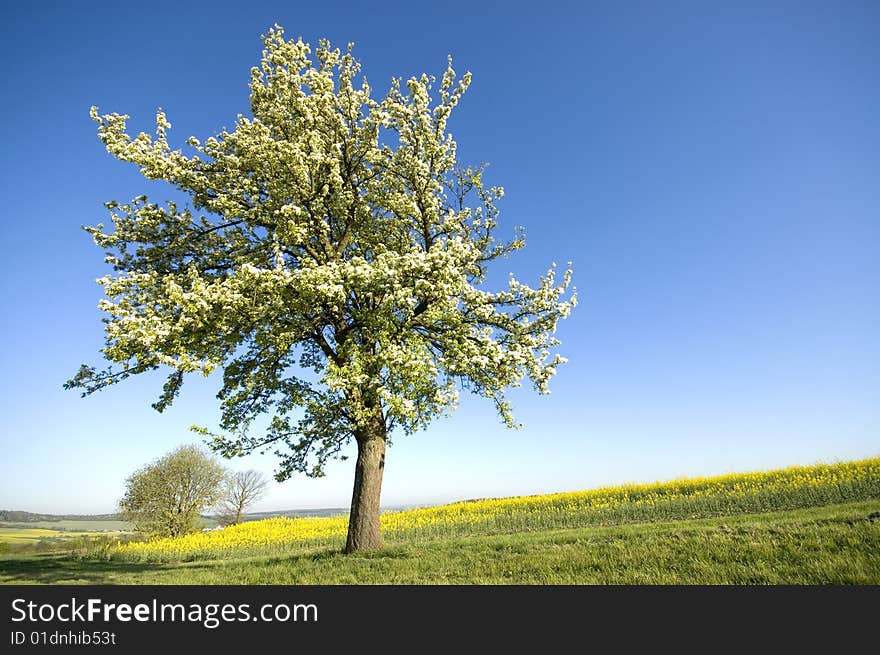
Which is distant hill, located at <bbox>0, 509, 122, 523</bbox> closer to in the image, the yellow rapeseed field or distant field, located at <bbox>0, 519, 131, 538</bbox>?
distant field, located at <bbox>0, 519, 131, 538</bbox>

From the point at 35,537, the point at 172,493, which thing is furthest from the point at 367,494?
the point at 35,537

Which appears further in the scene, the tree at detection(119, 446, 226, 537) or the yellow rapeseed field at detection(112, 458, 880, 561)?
the tree at detection(119, 446, 226, 537)

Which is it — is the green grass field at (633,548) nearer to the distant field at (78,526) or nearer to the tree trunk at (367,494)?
the tree trunk at (367,494)

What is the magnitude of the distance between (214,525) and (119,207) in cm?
5229

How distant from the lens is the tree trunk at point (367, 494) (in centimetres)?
1642

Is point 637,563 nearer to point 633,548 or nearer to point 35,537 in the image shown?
point 633,548

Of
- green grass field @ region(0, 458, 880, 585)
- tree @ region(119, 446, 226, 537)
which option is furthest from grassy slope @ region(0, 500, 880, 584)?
tree @ region(119, 446, 226, 537)

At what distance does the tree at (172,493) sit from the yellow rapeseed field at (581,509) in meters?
7.82

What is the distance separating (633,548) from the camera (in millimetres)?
12023

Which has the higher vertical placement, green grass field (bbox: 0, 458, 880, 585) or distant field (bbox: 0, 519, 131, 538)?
green grass field (bbox: 0, 458, 880, 585)

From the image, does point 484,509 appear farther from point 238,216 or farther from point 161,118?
point 161,118

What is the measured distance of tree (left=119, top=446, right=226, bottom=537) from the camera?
45312 mm

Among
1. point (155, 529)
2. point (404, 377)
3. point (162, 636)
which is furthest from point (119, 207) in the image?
point (155, 529)

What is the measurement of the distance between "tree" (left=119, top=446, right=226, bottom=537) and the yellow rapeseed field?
782 centimetres
